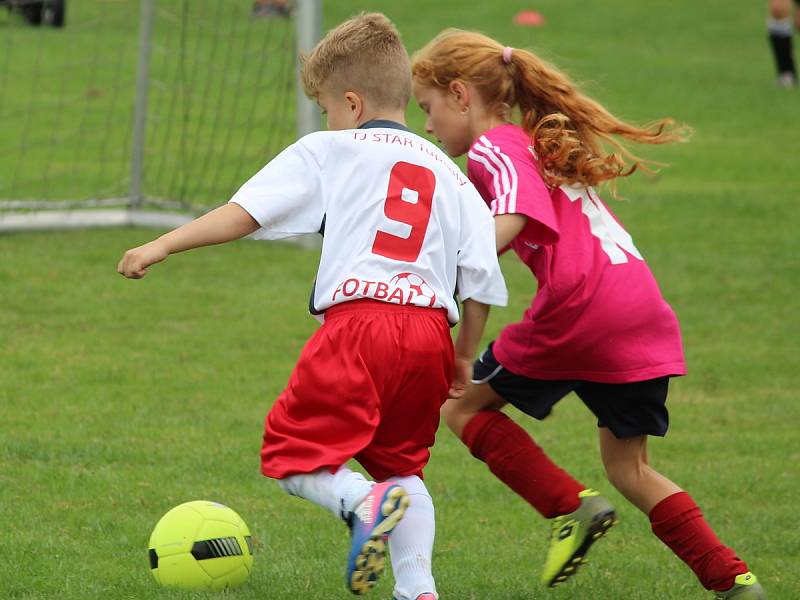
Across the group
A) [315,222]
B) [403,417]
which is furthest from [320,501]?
[315,222]

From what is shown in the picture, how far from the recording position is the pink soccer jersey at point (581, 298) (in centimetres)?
382

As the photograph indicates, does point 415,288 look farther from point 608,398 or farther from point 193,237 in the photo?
point 608,398

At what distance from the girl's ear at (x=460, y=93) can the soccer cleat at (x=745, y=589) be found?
154 cm

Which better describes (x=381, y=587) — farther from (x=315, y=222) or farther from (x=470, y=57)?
(x=470, y=57)

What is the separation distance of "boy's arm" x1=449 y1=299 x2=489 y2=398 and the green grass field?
69 cm

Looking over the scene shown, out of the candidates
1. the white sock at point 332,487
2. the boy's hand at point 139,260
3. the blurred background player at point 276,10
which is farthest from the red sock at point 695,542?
the blurred background player at point 276,10

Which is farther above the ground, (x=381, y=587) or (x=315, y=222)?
(x=315, y=222)

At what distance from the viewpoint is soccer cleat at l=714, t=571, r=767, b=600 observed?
3715mm

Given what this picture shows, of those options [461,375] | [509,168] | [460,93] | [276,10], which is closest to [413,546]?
[461,375]

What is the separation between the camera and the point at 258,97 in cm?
1170

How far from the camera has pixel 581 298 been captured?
3822mm

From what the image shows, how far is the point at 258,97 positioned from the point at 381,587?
825 centimetres

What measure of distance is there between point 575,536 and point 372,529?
0.93 metres

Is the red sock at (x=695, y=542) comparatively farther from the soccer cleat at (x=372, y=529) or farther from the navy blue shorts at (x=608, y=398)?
the soccer cleat at (x=372, y=529)
